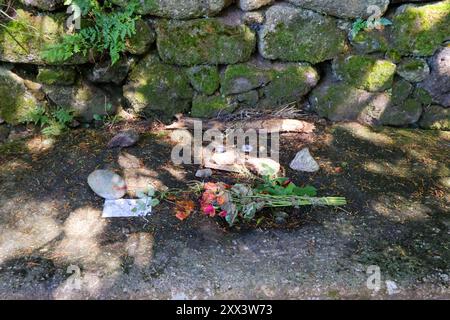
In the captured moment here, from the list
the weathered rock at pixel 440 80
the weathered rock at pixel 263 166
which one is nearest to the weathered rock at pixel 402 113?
the weathered rock at pixel 440 80

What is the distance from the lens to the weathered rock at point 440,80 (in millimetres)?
4023

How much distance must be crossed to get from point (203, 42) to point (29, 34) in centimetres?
166

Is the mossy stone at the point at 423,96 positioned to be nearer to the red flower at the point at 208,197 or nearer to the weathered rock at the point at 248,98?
the weathered rock at the point at 248,98

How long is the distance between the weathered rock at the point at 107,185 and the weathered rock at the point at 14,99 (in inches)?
55.2

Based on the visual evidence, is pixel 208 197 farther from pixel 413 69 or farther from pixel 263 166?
pixel 413 69

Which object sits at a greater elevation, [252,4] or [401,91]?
[252,4]

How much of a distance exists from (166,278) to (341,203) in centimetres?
147

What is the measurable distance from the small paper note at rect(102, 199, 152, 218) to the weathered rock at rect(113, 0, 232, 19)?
1872mm

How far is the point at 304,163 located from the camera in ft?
12.0

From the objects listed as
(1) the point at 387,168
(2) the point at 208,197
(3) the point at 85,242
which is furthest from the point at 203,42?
(3) the point at 85,242

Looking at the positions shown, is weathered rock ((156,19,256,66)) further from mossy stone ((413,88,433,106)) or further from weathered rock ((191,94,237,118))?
mossy stone ((413,88,433,106))

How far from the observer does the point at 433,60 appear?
4078mm

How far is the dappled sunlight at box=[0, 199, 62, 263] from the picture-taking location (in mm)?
2925

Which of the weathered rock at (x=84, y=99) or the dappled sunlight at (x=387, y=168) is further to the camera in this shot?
the weathered rock at (x=84, y=99)
